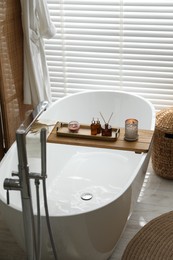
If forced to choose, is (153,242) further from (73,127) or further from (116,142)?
(73,127)

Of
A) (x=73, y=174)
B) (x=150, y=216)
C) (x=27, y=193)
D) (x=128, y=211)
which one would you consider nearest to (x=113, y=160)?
(x=73, y=174)

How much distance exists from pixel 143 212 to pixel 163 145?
1.88 feet

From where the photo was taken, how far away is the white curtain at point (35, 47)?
3779 millimetres

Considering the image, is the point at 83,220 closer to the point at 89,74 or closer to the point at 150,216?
the point at 150,216

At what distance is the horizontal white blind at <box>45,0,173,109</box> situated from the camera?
→ 13.0ft

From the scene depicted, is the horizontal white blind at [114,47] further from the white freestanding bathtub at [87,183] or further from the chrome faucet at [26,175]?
the chrome faucet at [26,175]

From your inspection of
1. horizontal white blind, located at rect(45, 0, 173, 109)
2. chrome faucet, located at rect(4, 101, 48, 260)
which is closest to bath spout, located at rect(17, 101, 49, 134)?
chrome faucet, located at rect(4, 101, 48, 260)

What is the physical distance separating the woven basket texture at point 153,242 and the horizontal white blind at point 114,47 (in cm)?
143

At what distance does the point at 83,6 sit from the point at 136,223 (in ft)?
6.30

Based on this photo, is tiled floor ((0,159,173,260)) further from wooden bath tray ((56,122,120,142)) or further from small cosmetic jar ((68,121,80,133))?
small cosmetic jar ((68,121,80,133))

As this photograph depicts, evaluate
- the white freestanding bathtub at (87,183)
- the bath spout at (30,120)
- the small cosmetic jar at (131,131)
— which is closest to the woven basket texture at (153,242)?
the white freestanding bathtub at (87,183)

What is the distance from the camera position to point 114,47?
415 centimetres

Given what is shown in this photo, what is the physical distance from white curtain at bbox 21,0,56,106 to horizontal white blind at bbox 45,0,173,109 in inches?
12.6

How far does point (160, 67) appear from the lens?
409 cm
